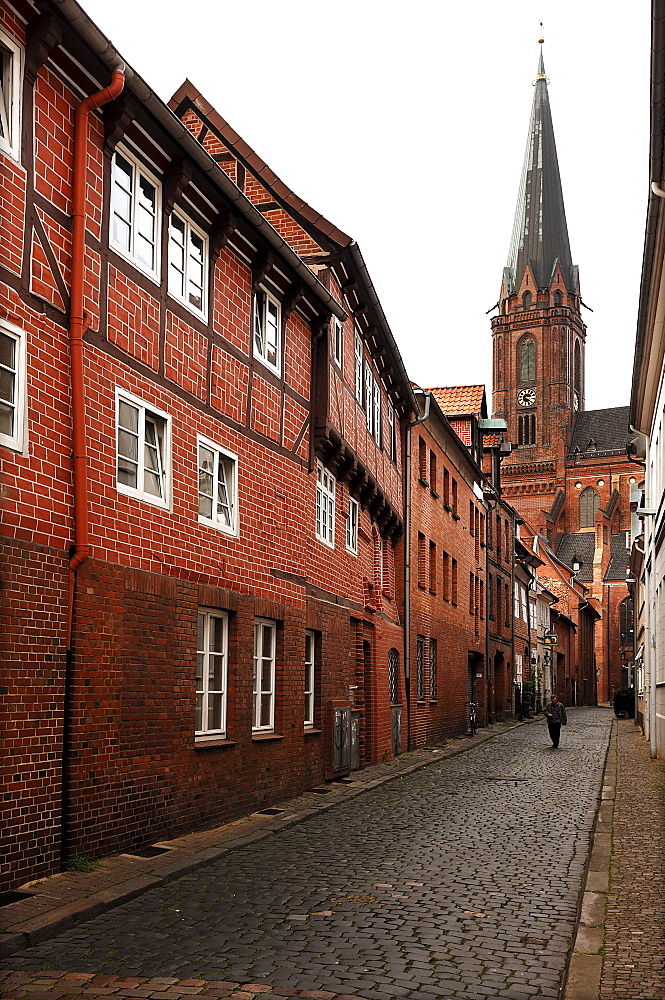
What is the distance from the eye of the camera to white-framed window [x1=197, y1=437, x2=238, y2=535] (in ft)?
38.1

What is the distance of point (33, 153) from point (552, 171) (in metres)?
106

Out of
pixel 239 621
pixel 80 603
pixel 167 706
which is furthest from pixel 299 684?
pixel 80 603

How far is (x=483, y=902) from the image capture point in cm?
809

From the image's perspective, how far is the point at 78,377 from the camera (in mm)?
8719

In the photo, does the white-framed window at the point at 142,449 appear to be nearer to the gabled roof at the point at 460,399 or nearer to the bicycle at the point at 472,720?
the bicycle at the point at 472,720

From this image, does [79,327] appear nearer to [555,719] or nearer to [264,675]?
[264,675]

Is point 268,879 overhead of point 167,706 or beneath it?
beneath

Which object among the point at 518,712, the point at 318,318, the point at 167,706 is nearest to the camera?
the point at 167,706

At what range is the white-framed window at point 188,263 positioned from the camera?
11086mm

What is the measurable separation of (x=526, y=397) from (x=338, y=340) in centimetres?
9732

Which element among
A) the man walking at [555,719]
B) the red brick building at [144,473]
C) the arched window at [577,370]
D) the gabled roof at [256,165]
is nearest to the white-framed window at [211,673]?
the red brick building at [144,473]

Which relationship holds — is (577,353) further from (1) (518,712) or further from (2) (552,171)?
(1) (518,712)

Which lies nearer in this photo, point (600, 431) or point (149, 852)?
point (149, 852)

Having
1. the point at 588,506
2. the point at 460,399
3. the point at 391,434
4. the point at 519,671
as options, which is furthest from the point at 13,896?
the point at 588,506
